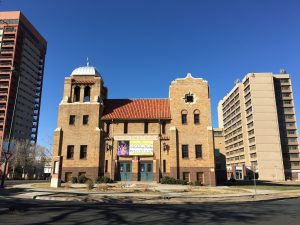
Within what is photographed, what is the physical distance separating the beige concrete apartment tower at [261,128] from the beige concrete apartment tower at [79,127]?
7203 cm

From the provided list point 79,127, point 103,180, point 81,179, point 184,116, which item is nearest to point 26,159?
point 79,127

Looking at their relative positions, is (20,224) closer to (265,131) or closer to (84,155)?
(84,155)

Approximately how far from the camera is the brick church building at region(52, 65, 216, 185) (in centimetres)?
3559

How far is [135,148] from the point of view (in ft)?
120

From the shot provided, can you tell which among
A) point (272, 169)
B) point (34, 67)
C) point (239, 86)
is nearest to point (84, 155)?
point (272, 169)

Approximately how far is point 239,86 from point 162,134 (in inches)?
3225

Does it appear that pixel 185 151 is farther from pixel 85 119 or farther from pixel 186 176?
pixel 85 119

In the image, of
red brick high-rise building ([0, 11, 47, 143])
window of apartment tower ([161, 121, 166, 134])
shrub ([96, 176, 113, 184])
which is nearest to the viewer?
shrub ([96, 176, 113, 184])

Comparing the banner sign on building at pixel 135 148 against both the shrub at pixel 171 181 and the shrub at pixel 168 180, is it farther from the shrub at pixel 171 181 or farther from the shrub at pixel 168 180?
the shrub at pixel 171 181

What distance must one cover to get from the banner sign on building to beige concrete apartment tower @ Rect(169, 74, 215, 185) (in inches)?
126

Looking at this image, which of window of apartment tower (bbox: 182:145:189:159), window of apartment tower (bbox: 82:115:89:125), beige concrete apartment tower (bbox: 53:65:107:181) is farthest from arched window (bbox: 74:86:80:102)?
window of apartment tower (bbox: 182:145:189:159)

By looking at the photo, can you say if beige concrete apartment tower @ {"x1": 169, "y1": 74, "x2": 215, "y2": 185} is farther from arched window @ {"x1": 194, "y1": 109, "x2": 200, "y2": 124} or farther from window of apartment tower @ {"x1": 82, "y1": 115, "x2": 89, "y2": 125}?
window of apartment tower @ {"x1": 82, "y1": 115, "x2": 89, "y2": 125}

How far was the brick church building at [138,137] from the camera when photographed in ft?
117

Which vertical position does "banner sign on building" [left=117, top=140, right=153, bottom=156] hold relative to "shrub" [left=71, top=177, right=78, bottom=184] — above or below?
above
